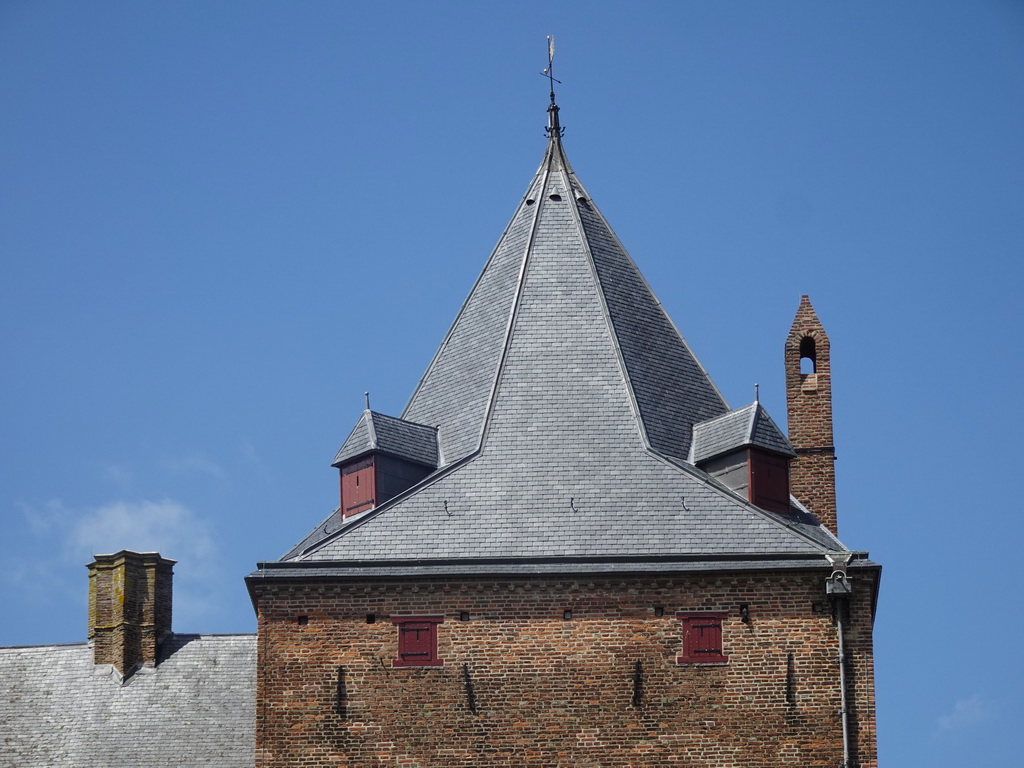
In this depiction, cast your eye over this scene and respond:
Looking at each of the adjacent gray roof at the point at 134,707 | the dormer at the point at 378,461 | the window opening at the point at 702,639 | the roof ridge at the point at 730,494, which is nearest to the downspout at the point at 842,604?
the roof ridge at the point at 730,494

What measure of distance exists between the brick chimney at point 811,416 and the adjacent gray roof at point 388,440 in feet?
22.8

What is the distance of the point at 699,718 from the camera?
37688 mm

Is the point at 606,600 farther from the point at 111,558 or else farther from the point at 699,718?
the point at 111,558

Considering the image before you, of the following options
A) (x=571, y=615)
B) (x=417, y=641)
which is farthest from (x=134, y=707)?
(x=571, y=615)

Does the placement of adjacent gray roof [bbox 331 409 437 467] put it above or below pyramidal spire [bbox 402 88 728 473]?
below

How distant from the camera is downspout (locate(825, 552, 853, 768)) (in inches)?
1480

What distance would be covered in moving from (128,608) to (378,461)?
8635 millimetres

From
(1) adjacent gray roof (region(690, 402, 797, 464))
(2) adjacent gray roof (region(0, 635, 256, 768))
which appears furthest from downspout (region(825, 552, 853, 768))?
(2) adjacent gray roof (region(0, 635, 256, 768))

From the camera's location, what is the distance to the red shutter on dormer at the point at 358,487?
134ft

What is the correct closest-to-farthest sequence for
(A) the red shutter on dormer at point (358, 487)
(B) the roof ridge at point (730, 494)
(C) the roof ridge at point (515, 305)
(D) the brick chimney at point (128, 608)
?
(B) the roof ridge at point (730, 494), (A) the red shutter on dormer at point (358, 487), (C) the roof ridge at point (515, 305), (D) the brick chimney at point (128, 608)

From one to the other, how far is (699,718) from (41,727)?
1390 centimetres

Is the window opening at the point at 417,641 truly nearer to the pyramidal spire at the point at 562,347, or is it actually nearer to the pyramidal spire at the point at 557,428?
the pyramidal spire at the point at 557,428

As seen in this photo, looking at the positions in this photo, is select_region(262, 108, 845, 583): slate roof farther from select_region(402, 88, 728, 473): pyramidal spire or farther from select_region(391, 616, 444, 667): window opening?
select_region(391, 616, 444, 667): window opening

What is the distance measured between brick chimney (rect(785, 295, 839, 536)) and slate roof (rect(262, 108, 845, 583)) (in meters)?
1.99
